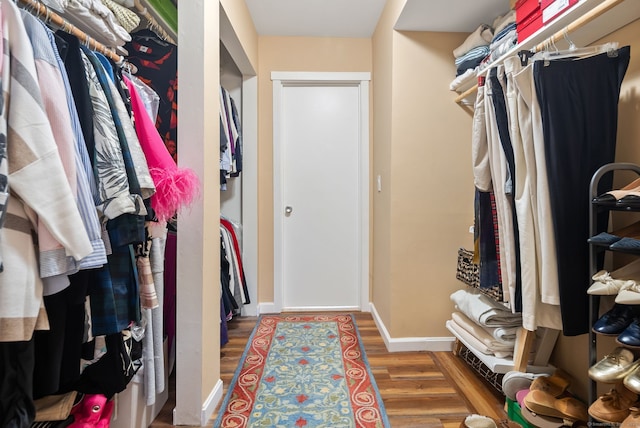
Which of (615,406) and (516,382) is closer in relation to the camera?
(615,406)

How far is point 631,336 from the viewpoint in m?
0.96

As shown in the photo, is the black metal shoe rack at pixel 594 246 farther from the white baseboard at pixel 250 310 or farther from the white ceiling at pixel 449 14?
the white baseboard at pixel 250 310

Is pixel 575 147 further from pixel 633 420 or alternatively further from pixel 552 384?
pixel 552 384

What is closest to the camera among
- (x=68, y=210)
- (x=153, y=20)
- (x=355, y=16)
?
(x=68, y=210)

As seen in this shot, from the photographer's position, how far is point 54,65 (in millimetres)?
867

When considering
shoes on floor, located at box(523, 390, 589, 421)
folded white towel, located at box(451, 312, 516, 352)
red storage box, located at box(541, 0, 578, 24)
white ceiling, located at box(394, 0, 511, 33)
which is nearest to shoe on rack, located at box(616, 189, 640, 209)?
red storage box, located at box(541, 0, 578, 24)

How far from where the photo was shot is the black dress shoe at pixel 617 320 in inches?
40.4

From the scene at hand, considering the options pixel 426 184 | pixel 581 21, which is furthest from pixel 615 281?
pixel 426 184

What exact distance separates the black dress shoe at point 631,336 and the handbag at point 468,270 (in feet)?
2.63

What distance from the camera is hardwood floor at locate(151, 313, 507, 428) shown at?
155 cm

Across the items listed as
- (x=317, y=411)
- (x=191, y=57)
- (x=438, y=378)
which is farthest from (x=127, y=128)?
(x=438, y=378)

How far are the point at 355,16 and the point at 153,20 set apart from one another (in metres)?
1.48

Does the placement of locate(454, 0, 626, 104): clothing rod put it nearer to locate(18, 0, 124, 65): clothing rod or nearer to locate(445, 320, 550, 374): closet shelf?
locate(445, 320, 550, 374): closet shelf

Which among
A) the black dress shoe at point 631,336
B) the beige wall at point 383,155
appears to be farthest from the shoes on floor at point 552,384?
the beige wall at point 383,155
